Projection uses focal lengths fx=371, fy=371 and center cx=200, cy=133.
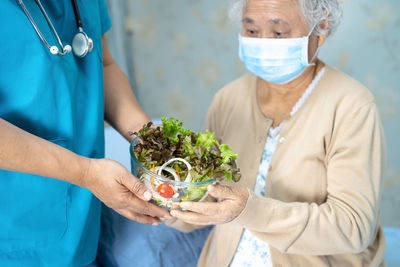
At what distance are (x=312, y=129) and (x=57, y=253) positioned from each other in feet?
2.92

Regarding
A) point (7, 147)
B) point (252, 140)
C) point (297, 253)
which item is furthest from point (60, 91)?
point (297, 253)

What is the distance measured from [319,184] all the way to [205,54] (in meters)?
1.96

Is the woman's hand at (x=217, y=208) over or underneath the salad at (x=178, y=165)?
underneath

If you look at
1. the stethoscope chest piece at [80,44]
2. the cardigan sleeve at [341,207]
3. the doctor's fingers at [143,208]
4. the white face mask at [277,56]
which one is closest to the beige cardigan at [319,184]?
the cardigan sleeve at [341,207]

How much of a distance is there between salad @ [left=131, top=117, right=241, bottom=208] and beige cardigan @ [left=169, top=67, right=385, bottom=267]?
0.59ft

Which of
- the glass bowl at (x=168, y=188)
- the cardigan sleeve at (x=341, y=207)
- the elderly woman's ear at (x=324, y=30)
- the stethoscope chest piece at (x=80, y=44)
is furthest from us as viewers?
the elderly woman's ear at (x=324, y=30)

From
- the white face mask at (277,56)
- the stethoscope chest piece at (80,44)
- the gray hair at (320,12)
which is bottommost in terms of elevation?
the white face mask at (277,56)

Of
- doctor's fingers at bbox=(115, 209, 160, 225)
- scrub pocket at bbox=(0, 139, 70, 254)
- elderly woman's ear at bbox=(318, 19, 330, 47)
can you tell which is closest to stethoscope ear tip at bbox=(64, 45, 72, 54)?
scrub pocket at bbox=(0, 139, 70, 254)

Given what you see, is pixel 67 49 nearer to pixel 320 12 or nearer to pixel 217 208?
pixel 217 208

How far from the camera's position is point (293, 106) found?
4.58 ft

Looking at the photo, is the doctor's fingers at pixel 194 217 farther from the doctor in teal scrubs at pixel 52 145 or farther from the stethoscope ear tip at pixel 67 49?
the stethoscope ear tip at pixel 67 49

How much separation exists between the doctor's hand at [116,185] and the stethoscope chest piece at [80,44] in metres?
0.31

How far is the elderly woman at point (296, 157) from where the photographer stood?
3.70ft

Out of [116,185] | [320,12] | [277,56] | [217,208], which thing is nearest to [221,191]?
[217,208]
